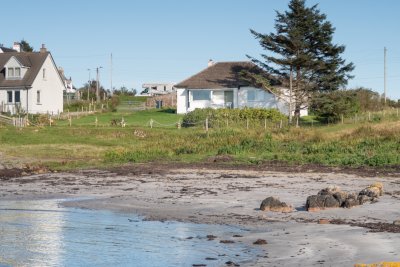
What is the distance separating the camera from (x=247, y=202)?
19.2m

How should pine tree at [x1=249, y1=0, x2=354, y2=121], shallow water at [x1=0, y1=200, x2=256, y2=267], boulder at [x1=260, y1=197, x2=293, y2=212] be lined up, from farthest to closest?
pine tree at [x1=249, y1=0, x2=354, y2=121], boulder at [x1=260, y1=197, x2=293, y2=212], shallow water at [x1=0, y1=200, x2=256, y2=267]

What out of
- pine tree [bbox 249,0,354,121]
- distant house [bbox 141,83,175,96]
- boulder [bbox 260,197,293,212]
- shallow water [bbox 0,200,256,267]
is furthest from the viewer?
distant house [bbox 141,83,175,96]

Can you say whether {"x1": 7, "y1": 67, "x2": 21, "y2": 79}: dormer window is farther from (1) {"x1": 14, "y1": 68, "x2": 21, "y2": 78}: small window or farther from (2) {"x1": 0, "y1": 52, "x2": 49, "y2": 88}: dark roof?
(2) {"x1": 0, "y1": 52, "x2": 49, "y2": 88}: dark roof

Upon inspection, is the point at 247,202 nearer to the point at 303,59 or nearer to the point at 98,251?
the point at 98,251

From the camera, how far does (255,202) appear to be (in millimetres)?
19109

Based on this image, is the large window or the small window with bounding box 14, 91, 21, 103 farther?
the small window with bounding box 14, 91, 21, 103

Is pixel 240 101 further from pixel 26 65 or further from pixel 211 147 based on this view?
pixel 211 147

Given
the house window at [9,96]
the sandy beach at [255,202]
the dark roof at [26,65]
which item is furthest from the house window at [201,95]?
the sandy beach at [255,202]

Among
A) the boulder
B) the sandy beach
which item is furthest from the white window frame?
the boulder

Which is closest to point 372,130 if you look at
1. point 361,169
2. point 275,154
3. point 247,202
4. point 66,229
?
point 275,154

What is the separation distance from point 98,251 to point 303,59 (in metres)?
48.2

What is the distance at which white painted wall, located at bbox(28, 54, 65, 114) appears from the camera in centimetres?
7094

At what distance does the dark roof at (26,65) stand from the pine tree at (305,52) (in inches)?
900

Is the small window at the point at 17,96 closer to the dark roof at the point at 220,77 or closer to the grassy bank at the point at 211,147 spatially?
the dark roof at the point at 220,77
